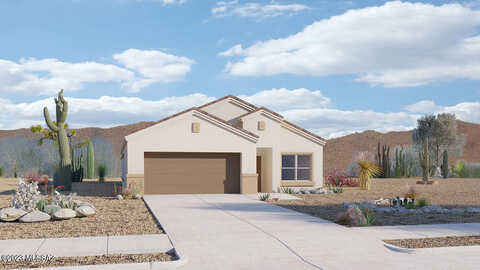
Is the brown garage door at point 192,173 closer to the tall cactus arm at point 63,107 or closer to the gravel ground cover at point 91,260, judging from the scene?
the tall cactus arm at point 63,107

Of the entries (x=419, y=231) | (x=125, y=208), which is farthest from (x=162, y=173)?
(x=419, y=231)

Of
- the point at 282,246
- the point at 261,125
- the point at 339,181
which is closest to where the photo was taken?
the point at 282,246

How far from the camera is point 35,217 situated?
14.4 m

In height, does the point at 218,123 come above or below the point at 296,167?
above

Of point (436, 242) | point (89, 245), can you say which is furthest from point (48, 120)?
point (436, 242)

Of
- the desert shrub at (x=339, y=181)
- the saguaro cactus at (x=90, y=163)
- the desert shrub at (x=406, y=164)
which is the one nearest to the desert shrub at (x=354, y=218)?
the desert shrub at (x=339, y=181)

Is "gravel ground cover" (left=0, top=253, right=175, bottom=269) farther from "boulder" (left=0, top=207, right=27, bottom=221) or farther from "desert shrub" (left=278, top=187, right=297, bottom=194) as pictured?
"desert shrub" (left=278, top=187, right=297, bottom=194)

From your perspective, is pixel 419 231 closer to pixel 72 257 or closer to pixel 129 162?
pixel 72 257

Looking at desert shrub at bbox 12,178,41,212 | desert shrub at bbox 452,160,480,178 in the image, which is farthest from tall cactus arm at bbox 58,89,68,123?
desert shrub at bbox 452,160,480,178

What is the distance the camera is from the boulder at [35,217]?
1429 cm

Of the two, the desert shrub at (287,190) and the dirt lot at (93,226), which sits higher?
Answer: the desert shrub at (287,190)

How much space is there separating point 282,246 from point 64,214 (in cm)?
746

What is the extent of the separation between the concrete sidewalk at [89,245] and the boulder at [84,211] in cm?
414

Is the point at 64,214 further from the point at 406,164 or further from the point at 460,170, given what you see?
the point at 460,170
